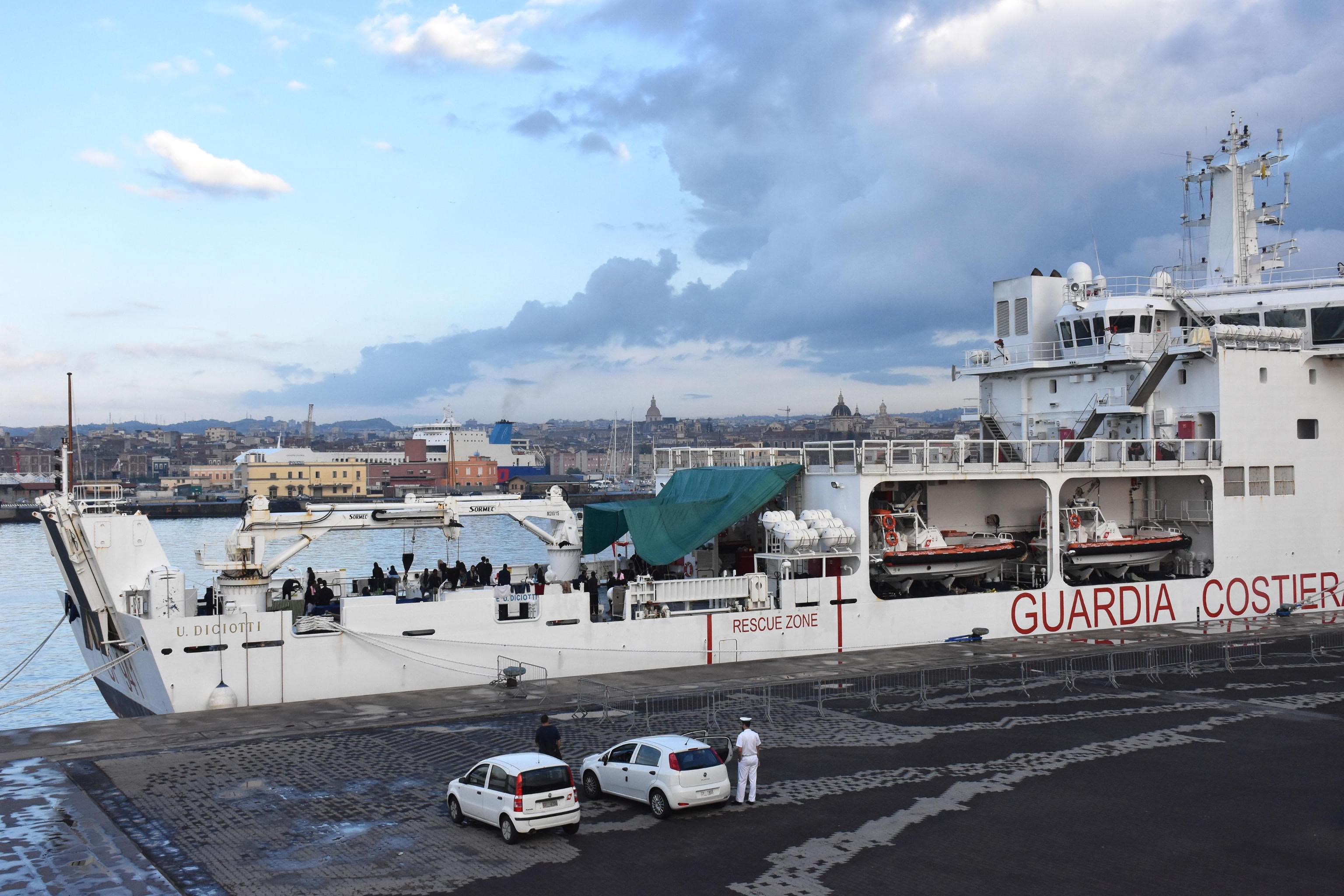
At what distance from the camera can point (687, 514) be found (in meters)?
25.4

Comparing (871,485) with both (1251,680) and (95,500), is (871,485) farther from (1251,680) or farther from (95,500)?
(95,500)

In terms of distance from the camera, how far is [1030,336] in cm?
3158

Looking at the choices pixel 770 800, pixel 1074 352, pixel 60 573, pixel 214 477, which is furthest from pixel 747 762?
pixel 214 477

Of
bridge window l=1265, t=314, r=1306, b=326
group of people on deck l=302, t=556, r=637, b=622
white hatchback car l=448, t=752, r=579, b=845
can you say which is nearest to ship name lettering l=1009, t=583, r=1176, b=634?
bridge window l=1265, t=314, r=1306, b=326

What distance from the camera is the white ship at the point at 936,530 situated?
20500 mm

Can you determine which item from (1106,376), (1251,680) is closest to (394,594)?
(1251,680)

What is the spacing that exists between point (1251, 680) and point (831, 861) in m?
14.1

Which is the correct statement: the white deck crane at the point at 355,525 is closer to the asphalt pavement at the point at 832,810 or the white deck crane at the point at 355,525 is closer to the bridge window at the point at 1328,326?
the asphalt pavement at the point at 832,810

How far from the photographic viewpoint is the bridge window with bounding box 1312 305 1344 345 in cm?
2964

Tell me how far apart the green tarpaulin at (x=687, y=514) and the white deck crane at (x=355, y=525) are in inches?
46.1

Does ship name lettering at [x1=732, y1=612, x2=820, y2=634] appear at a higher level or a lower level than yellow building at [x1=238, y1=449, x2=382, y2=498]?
lower

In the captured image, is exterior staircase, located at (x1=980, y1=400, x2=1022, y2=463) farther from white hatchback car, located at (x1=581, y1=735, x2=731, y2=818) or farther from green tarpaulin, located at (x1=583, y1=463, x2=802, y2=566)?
white hatchback car, located at (x1=581, y1=735, x2=731, y2=818)

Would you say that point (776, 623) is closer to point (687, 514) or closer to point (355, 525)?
point (687, 514)

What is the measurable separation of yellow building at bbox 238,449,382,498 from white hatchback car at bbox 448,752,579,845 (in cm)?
12726
